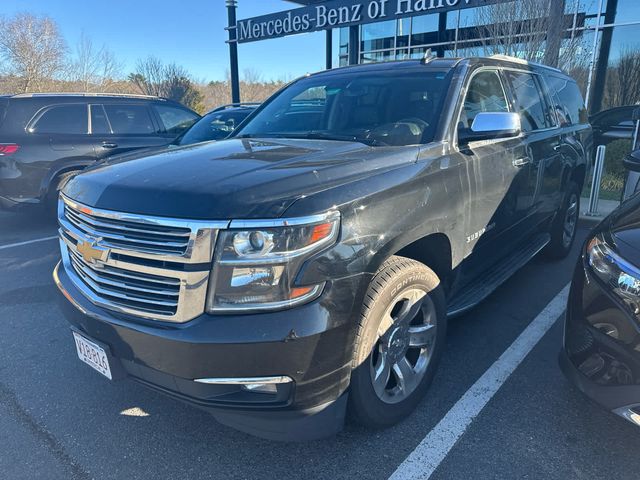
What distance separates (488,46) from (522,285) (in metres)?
8.33

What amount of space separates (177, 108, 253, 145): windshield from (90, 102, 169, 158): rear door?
2.69ft

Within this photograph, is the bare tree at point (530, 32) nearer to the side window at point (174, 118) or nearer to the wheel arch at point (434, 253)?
the side window at point (174, 118)

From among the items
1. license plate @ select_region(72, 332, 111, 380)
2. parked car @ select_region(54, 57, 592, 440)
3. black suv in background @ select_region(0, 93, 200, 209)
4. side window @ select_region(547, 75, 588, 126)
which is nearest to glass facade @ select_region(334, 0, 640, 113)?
side window @ select_region(547, 75, 588, 126)

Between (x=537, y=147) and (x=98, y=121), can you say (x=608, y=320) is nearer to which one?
(x=537, y=147)

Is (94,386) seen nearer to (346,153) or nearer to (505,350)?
(346,153)

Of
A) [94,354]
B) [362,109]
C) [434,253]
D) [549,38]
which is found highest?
[549,38]

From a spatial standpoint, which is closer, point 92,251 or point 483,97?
point 92,251

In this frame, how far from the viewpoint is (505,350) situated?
135 inches

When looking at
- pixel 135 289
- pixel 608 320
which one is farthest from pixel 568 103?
pixel 135 289

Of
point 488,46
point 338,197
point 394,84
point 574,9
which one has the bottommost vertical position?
point 338,197

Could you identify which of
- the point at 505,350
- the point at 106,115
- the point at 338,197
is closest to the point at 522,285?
the point at 505,350

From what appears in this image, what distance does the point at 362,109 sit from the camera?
11.1ft

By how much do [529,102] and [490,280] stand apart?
171 cm

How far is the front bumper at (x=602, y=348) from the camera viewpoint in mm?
2105
